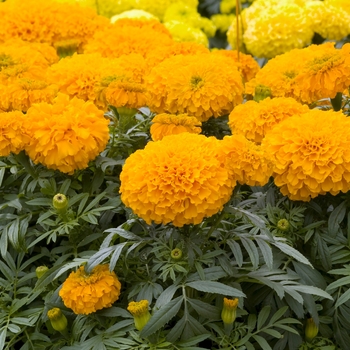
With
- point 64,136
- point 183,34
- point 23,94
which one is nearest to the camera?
point 64,136

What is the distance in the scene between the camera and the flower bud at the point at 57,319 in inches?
51.2

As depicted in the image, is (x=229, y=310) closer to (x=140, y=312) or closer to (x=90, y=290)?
(x=140, y=312)

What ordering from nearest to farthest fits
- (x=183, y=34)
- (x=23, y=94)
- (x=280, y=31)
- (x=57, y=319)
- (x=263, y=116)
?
(x=57, y=319)
(x=263, y=116)
(x=23, y=94)
(x=280, y=31)
(x=183, y=34)

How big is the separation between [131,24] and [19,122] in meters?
1.14

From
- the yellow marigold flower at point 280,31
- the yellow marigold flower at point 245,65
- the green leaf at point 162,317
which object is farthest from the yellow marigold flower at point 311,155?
the yellow marigold flower at point 280,31

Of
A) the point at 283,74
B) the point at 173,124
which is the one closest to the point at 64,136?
the point at 173,124

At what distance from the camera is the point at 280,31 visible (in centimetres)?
276

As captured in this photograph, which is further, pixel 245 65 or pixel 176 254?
pixel 245 65

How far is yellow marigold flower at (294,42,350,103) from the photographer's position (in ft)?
5.18

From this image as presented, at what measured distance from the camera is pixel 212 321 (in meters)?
1.31

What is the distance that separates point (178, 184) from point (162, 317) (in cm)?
28

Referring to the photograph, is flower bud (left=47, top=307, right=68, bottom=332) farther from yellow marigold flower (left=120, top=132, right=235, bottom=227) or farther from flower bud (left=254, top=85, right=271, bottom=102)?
flower bud (left=254, top=85, right=271, bottom=102)

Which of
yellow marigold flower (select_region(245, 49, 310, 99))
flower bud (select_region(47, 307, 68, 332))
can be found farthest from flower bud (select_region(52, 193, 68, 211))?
yellow marigold flower (select_region(245, 49, 310, 99))


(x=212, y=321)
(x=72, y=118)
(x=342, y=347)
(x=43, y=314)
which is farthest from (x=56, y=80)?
(x=342, y=347)
